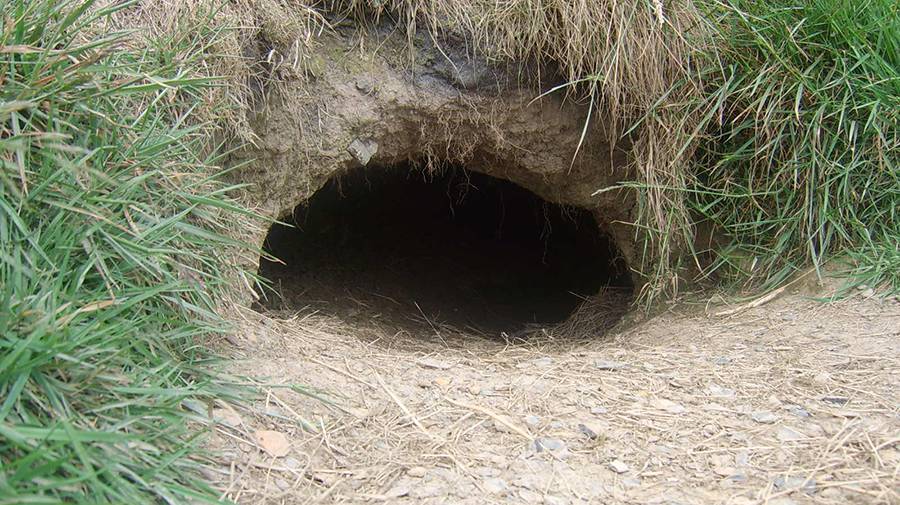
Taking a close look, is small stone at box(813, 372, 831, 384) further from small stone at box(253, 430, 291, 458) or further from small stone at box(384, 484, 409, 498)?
small stone at box(253, 430, 291, 458)

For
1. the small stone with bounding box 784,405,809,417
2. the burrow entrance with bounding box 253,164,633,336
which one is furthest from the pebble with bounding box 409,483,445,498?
the burrow entrance with bounding box 253,164,633,336

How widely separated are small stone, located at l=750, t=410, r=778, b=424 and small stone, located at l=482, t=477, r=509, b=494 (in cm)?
73

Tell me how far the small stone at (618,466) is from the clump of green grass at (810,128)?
130 cm

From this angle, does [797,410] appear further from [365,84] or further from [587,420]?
[365,84]

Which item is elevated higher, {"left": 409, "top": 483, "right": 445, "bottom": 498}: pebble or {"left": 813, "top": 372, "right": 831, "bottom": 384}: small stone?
{"left": 813, "top": 372, "right": 831, "bottom": 384}: small stone

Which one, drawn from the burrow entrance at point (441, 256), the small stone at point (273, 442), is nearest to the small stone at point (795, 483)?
the small stone at point (273, 442)

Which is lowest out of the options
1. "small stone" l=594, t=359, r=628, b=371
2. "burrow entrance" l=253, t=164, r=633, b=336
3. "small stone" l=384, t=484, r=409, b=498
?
"burrow entrance" l=253, t=164, r=633, b=336

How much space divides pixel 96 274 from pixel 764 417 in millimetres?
1663

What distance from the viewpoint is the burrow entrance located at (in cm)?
398

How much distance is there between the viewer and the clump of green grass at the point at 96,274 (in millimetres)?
1287

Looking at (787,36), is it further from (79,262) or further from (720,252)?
(79,262)

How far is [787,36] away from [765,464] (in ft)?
5.26

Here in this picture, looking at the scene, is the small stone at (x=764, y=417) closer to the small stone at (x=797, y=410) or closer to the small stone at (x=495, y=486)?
the small stone at (x=797, y=410)

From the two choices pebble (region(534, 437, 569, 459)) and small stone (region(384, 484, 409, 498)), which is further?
pebble (region(534, 437, 569, 459))
